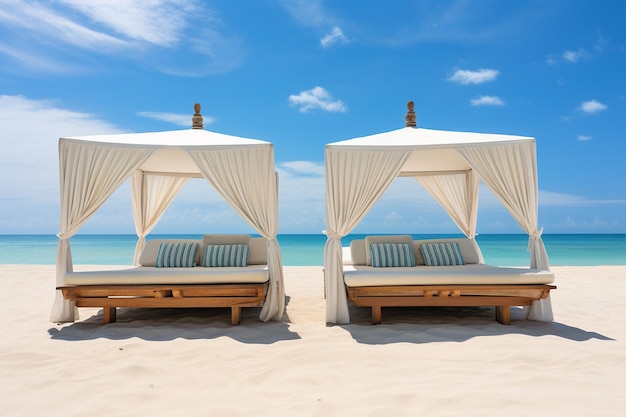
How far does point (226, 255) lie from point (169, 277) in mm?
1325

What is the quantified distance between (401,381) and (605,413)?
1189mm

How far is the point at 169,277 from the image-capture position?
4.84 meters

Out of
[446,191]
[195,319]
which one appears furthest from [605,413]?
[446,191]

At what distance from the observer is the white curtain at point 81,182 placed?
506cm

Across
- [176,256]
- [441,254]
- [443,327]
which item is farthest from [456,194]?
[176,256]

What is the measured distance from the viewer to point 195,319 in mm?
5188

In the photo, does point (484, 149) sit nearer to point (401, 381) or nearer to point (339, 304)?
point (339, 304)

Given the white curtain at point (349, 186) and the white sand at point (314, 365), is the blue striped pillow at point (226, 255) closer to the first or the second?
the white sand at point (314, 365)

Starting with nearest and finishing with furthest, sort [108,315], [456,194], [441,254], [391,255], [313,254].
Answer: [108,315], [391,255], [441,254], [456,194], [313,254]

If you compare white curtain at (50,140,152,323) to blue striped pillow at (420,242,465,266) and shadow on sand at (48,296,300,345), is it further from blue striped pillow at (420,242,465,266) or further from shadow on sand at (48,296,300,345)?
blue striped pillow at (420,242,465,266)

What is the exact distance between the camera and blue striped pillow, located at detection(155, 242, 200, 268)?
6.11 m

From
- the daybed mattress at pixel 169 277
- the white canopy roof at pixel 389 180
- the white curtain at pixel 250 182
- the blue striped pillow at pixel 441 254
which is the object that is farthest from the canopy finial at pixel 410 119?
the daybed mattress at pixel 169 277

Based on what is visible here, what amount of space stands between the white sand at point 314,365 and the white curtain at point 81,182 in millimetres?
621

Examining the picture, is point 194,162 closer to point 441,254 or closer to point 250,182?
point 250,182
